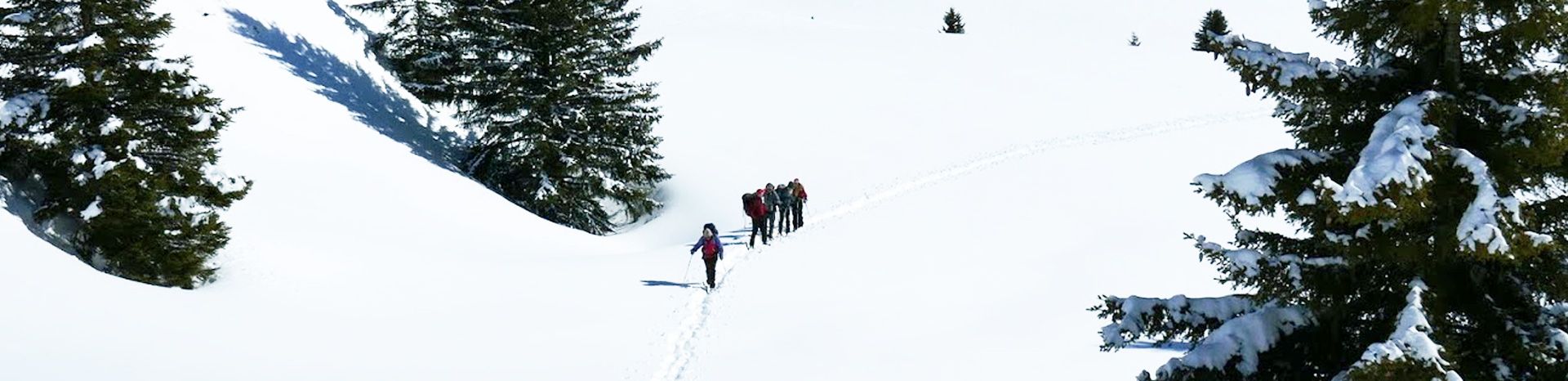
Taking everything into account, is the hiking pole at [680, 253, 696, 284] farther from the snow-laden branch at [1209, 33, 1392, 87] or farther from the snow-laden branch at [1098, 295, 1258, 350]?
the snow-laden branch at [1209, 33, 1392, 87]

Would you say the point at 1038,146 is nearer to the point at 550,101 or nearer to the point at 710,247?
the point at 550,101

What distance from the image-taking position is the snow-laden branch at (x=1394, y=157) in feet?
18.1

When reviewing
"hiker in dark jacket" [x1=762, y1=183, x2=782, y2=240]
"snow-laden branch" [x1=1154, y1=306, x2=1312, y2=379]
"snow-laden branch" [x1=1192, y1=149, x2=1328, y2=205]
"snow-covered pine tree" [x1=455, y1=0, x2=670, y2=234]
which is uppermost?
"snow-covered pine tree" [x1=455, y1=0, x2=670, y2=234]

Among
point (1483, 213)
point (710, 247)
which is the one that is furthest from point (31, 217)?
point (1483, 213)

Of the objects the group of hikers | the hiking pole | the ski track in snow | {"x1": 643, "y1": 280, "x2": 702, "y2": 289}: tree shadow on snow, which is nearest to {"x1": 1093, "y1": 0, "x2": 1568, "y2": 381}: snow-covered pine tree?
the ski track in snow

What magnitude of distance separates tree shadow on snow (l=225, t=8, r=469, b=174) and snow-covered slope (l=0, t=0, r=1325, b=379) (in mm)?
127

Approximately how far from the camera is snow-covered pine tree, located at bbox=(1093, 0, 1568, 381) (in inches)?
229

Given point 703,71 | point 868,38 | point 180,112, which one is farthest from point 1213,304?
point 868,38

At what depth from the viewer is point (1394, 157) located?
5676mm

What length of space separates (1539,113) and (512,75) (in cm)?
2444

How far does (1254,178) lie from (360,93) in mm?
28728

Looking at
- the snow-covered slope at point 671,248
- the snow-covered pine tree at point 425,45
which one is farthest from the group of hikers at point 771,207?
the snow-covered pine tree at point 425,45

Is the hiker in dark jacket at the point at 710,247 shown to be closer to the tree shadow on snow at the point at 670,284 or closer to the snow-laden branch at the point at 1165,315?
the tree shadow on snow at the point at 670,284

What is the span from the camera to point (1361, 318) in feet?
24.6
